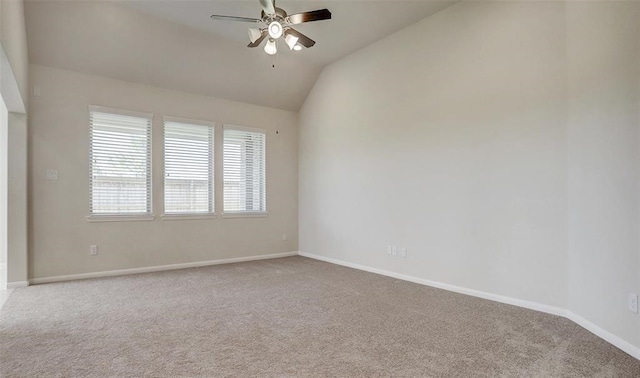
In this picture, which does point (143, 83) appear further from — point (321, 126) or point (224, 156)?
point (321, 126)

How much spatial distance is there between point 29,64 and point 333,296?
4.75m

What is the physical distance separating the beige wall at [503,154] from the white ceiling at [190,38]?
17.5 inches

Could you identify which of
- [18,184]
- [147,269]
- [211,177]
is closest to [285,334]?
[147,269]

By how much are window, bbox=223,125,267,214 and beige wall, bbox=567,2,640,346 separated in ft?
15.3

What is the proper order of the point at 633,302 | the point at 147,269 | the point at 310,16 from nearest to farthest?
the point at 633,302, the point at 310,16, the point at 147,269

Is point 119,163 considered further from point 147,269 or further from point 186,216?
point 147,269

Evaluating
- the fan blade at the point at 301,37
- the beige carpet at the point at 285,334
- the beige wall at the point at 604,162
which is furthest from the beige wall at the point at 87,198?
the beige wall at the point at 604,162

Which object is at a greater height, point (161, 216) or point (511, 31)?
point (511, 31)

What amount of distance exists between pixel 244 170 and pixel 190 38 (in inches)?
90.3

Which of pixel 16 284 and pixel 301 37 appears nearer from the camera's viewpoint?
pixel 301 37

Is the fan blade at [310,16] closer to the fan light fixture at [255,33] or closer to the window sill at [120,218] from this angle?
the fan light fixture at [255,33]

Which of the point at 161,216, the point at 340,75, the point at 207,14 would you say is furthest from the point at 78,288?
the point at 340,75

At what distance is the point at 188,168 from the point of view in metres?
5.48

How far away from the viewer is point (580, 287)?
289 centimetres
